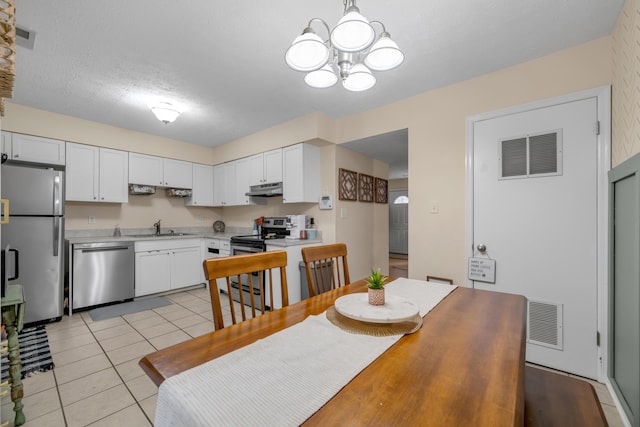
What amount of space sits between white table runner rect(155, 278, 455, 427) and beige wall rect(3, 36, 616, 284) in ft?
6.60

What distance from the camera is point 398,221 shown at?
8172 millimetres

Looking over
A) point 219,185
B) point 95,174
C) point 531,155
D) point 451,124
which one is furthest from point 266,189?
point 531,155

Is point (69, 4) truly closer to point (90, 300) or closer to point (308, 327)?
point (308, 327)

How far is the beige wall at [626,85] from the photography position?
5.03 ft

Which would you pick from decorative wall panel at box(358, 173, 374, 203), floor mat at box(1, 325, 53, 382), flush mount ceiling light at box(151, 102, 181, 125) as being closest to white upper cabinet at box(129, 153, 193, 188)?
flush mount ceiling light at box(151, 102, 181, 125)

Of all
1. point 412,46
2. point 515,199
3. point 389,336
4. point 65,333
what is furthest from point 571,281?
point 65,333

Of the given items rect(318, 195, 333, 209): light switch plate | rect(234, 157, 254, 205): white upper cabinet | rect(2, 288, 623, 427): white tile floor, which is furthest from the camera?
rect(234, 157, 254, 205): white upper cabinet

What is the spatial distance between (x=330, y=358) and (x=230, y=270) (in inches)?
26.5

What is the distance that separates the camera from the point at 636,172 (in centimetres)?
139

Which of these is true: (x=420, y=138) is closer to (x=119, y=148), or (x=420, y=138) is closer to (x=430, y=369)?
(x=430, y=369)

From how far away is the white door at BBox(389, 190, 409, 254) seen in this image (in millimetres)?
8008

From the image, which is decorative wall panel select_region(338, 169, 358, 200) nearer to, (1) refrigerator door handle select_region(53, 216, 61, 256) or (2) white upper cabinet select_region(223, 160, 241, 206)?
(2) white upper cabinet select_region(223, 160, 241, 206)

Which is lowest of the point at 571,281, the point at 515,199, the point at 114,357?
the point at 114,357

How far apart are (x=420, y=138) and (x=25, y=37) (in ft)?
10.9
